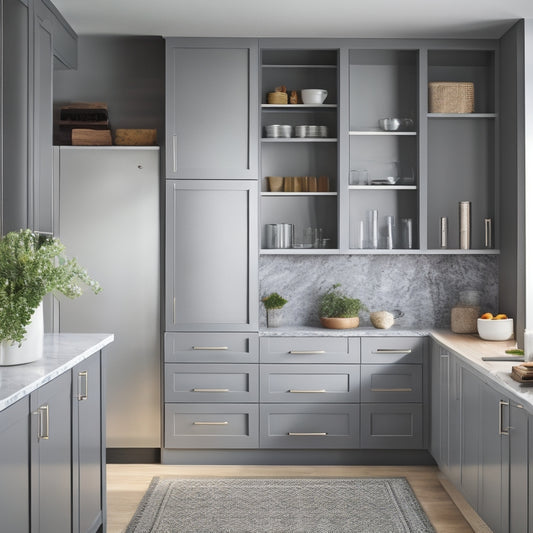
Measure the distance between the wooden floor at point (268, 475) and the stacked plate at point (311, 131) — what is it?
6.96 ft

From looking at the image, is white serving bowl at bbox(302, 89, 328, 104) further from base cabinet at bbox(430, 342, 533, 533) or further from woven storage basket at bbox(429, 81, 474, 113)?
base cabinet at bbox(430, 342, 533, 533)

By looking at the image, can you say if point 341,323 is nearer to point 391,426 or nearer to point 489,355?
point 391,426

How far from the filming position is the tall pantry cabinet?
4223 millimetres

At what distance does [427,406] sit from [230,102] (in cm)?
227

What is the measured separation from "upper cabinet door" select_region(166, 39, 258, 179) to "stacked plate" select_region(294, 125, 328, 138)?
12.9 inches

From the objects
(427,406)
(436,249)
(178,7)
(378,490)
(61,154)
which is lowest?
(378,490)

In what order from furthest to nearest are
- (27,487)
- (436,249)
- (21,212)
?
(436,249) → (21,212) → (27,487)

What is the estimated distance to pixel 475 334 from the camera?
4223 millimetres

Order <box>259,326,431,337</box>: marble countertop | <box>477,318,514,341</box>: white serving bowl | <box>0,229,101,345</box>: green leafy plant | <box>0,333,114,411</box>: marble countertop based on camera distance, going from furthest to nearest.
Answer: <box>259,326,431,337</box>: marble countertop
<box>477,318,514,341</box>: white serving bowl
<box>0,229,101,345</box>: green leafy plant
<box>0,333,114,411</box>: marble countertop

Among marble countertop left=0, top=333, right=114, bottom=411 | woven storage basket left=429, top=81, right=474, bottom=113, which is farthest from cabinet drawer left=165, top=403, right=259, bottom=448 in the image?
woven storage basket left=429, top=81, right=474, bottom=113

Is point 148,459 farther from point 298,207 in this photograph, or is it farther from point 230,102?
point 230,102

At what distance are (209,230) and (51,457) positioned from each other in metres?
2.12

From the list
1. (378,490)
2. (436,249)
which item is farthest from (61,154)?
(378,490)

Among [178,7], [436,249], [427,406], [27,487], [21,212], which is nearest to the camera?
[27,487]
